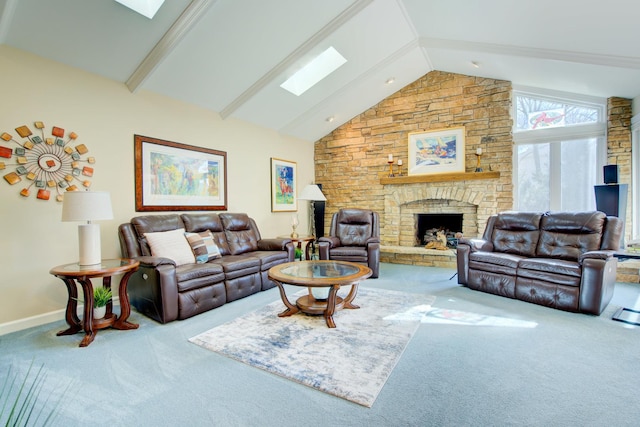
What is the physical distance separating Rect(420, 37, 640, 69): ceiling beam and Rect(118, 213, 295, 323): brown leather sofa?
361cm

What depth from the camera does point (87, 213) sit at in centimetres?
274

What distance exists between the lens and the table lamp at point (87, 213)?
2730 millimetres

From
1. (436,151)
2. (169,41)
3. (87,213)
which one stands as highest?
(169,41)

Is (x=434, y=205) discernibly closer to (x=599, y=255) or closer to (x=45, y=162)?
(x=599, y=255)

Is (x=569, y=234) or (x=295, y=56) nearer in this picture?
(x=569, y=234)

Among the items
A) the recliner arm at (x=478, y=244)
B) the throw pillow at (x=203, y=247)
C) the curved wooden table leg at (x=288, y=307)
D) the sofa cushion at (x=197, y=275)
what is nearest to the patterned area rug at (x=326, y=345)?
the curved wooden table leg at (x=288, y=307)

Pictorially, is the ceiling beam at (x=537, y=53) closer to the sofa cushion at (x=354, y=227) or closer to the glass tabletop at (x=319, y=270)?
the sofa cushion at (x=354, y=227)

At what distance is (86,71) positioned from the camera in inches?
134

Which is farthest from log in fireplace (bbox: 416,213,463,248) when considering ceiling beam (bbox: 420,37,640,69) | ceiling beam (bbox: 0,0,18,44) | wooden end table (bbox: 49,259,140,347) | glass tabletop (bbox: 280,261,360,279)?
ceiling beam (bbox: 0,0,18,44)

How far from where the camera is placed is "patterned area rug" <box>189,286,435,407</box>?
2.13 metres

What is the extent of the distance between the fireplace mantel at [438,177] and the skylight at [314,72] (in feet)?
7.34

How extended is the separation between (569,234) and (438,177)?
2.22 metres

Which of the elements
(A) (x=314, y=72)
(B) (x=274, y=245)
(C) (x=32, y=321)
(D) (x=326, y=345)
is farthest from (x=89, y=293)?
(A) (x=314, y=72)

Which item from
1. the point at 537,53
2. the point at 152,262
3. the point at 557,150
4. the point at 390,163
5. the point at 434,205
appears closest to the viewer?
the point at 152,262
